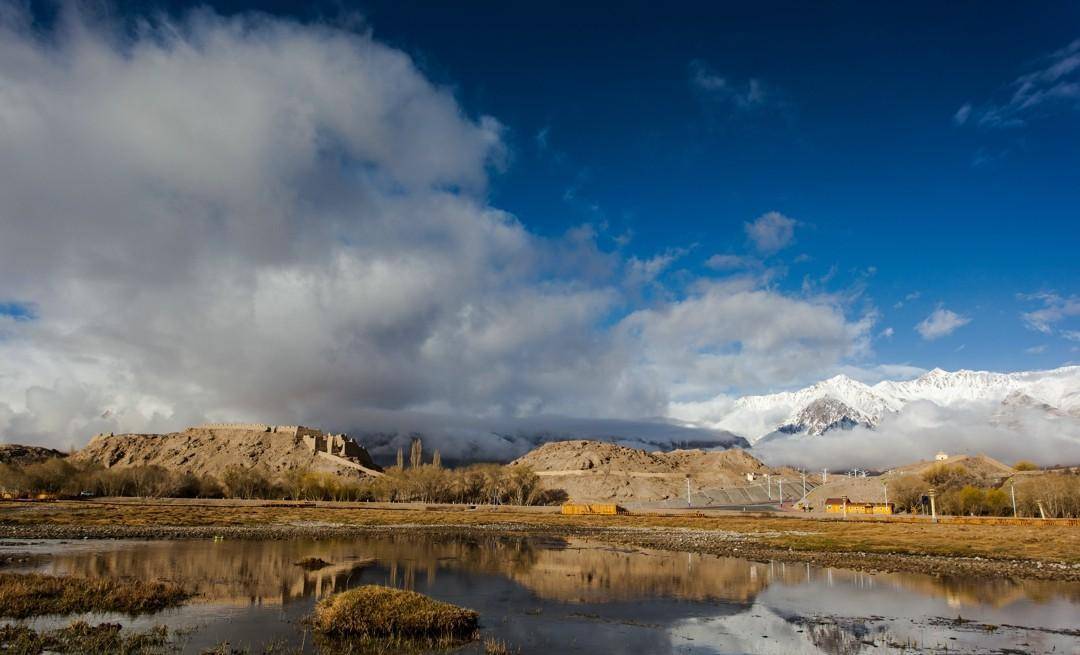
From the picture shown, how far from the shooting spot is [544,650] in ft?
80.2

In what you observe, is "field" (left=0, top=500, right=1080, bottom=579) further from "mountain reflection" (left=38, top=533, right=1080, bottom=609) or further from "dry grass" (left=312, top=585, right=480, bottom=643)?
"dry grass" (left=312, top=585, right=480, bottom=643)

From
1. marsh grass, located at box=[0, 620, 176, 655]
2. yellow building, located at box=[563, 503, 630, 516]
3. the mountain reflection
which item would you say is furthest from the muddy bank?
marsh grass, located at box=[0, 620, 176, 655]

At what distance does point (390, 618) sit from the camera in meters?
26.3

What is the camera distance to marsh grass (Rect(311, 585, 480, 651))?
83.1 ft

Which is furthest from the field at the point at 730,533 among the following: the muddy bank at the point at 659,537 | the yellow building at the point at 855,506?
the yellow building at the point at 855,506

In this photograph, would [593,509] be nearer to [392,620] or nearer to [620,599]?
[620,599]

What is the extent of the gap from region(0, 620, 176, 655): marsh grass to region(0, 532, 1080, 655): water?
3.95 feet

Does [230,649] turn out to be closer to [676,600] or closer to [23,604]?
[23,604]

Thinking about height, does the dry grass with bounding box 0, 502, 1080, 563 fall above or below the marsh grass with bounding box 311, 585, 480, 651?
below

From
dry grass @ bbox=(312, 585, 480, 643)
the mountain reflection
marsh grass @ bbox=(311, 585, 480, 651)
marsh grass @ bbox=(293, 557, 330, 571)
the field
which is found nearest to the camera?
marsh grass @ bbox=(311, 585, 480, 651)

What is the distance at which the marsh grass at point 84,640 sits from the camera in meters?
21.9

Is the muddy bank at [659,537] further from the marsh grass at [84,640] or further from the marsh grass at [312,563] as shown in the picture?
the marsh grass at [84,640]

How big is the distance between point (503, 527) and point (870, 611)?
71859mm

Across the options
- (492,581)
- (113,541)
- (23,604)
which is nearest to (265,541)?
(113,541)
